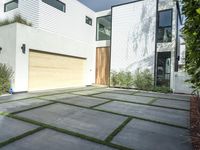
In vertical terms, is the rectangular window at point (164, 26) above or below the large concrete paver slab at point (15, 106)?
above

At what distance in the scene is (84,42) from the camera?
43.5 feet

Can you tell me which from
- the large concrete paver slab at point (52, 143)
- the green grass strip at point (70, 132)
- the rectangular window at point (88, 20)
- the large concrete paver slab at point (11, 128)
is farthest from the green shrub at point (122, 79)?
the large concrete paver slab at point (52, 143)

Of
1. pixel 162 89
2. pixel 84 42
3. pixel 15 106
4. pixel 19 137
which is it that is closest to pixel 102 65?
pixel 84 42

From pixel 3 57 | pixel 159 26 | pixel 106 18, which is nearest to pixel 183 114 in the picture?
pixel 159 26

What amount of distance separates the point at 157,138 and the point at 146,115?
1.66 metres

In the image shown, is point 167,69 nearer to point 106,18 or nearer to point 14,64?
point 106,18

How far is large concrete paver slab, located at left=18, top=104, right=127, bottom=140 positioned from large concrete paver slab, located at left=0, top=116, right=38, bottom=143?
40 centimetres

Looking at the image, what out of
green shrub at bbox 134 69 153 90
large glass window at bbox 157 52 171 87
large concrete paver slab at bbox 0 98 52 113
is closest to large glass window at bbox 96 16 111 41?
green shrub at bbox 134 69 153 90

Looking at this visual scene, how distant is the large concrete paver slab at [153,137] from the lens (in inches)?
114

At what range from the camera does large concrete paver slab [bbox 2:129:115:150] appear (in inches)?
106

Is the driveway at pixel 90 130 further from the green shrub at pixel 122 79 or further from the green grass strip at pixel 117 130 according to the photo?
the green shrub at pixel 122 79

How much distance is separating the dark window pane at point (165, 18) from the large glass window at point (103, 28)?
15.0 feet

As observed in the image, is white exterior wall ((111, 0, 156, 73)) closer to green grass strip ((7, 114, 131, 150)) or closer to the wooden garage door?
the wooden garage door

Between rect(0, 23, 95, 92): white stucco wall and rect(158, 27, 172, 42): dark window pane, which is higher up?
rect(158, 27, 172, 42): dark window pane
